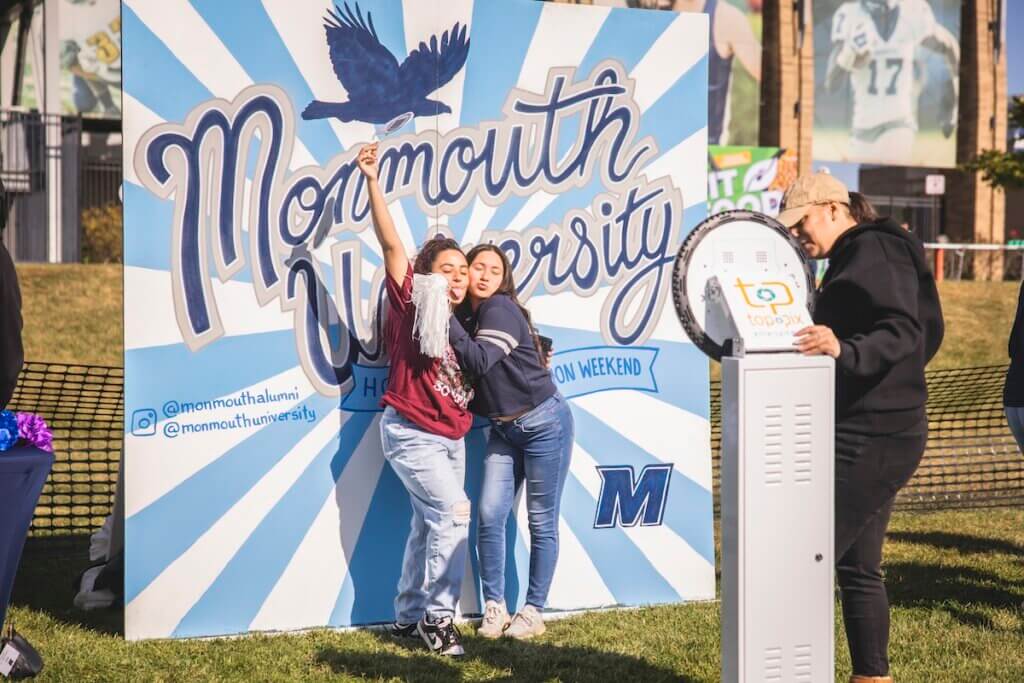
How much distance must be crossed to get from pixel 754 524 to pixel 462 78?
2.90 m

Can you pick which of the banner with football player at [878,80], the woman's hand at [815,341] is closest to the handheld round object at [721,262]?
the woman's hand at [815,341]

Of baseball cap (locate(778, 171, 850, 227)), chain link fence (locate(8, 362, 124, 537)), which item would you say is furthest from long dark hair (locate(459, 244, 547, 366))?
chain link fence (locate(8, 362, 124, 537))

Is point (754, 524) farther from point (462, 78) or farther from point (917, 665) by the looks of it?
point (462, 78)

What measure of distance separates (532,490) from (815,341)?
2.16m

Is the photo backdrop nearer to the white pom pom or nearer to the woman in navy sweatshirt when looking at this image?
the woman in navy sweatshirt

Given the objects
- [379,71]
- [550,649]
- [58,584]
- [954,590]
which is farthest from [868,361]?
[58,584]

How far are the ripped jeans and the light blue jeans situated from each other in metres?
0.16

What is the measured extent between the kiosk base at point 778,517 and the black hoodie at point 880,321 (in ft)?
0.77

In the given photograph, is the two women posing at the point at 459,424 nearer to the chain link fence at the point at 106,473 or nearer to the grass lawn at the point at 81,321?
the chain link fence at the point at 106,473

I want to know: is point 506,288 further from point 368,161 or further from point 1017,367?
point 1017,367

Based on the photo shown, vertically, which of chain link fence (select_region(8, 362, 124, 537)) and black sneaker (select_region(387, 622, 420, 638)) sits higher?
chain link fence (select_region(8, 362, 124, 537))

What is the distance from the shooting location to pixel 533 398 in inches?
199

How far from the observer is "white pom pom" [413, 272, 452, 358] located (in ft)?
15.3

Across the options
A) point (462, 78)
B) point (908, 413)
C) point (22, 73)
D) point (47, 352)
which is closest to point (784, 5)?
point (22, 73)
